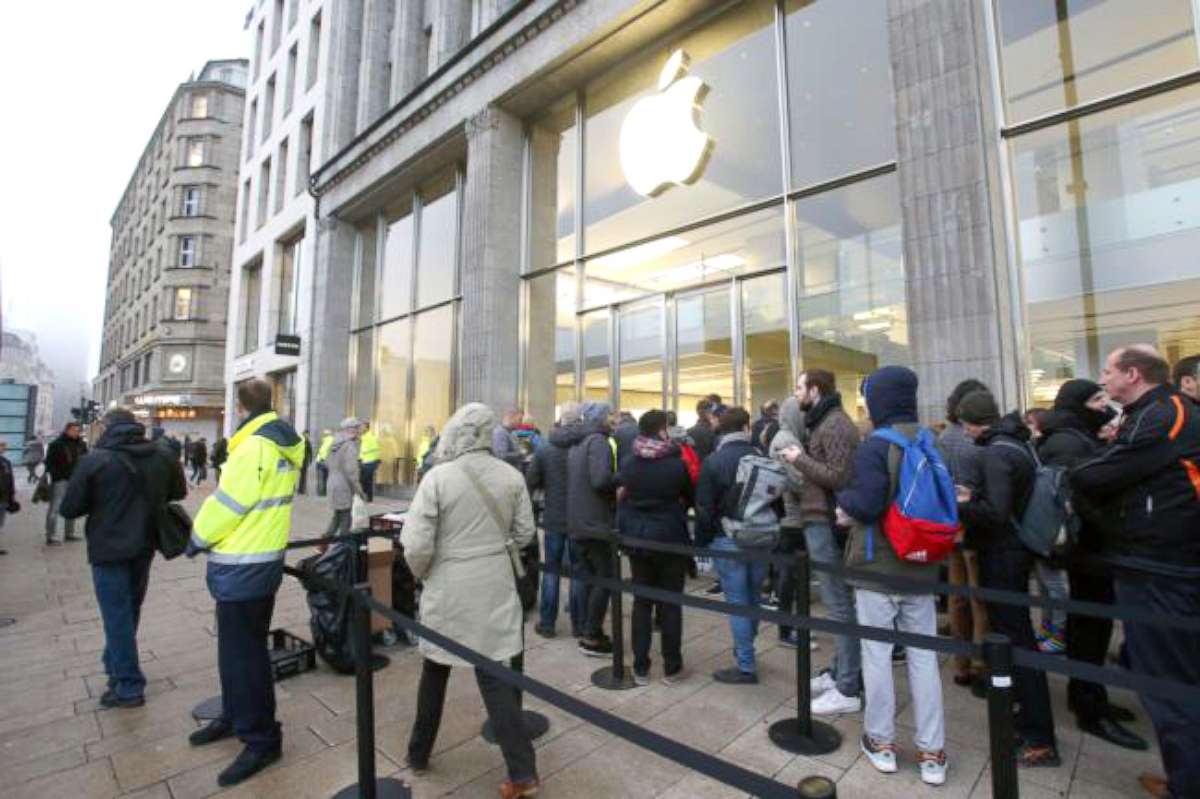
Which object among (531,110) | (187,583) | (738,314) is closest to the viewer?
(187,583)

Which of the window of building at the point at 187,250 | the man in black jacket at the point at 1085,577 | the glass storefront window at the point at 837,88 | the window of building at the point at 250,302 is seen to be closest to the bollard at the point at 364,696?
the man in black jacket at the point at 1085,577

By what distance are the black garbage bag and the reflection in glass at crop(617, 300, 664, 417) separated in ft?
21.6

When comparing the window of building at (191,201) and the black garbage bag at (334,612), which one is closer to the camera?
the black garbage bag at (334,612)

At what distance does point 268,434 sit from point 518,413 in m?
4.60

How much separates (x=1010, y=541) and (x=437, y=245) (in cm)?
1510

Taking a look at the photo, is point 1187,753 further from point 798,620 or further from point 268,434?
point 268,434

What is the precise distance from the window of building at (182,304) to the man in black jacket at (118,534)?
42761mm

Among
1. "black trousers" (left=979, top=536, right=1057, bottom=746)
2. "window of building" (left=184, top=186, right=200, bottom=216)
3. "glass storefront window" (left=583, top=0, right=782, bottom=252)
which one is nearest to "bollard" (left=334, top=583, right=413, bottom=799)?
"black trousers" (left=979, top=536, right=1057, bottom=746)

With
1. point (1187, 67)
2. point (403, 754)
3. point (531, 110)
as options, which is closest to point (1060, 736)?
point (403, 754)

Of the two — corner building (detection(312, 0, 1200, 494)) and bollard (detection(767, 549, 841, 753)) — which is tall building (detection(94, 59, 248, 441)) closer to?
corner building (detection(312, 0, 1200, 494))

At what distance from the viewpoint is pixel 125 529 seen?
4207mm

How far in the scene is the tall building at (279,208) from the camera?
2064 centimetres

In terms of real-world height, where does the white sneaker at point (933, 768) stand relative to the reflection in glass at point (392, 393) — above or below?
below

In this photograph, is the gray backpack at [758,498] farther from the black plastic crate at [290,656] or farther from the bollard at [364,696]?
the black plastic crate at [290,656]
